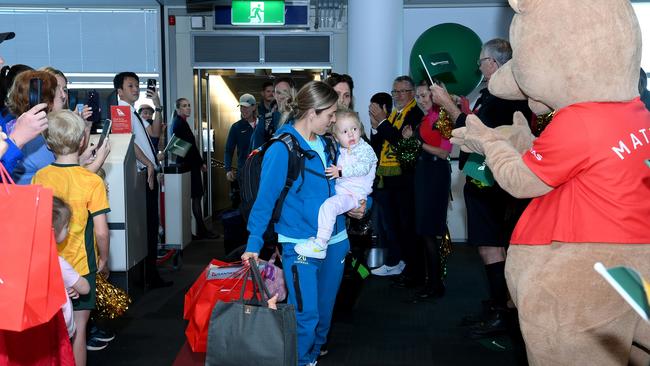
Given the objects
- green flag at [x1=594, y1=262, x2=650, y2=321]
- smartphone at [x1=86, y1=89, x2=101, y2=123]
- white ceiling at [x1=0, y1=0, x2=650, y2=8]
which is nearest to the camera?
green flag at [x1=594, y1=262, x2=650, y2=321]

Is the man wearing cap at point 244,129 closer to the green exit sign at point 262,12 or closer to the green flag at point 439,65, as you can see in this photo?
the green exit sign at point 262,12

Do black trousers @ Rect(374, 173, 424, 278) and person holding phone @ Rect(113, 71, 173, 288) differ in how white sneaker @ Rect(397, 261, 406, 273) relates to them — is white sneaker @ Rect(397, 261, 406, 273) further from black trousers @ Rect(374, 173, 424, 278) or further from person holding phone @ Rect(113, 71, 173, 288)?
person holding phone @ Rect(113, 71, 173, 288)

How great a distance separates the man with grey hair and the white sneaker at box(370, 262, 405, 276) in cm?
168

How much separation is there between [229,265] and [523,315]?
2.17 metres

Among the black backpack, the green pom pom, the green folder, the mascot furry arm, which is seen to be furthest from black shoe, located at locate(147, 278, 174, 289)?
the mascot furry arm

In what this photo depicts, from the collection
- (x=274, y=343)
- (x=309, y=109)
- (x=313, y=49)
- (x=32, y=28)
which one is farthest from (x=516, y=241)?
(x=32, y=28)

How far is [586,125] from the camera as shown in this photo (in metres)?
2.19

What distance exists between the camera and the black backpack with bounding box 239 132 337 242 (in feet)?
11.1

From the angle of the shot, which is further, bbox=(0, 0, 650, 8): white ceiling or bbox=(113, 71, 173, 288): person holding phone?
bbox=(0, 0, 650, 8): white ceiling

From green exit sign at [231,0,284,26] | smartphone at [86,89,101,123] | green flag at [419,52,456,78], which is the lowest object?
smartphone at [86,89,101,123]

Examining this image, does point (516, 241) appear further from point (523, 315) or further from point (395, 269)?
point (395, 269)

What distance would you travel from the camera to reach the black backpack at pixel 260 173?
3.37 metres

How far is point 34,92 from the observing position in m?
3.58

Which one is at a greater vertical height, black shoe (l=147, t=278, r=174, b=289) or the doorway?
the doorway
